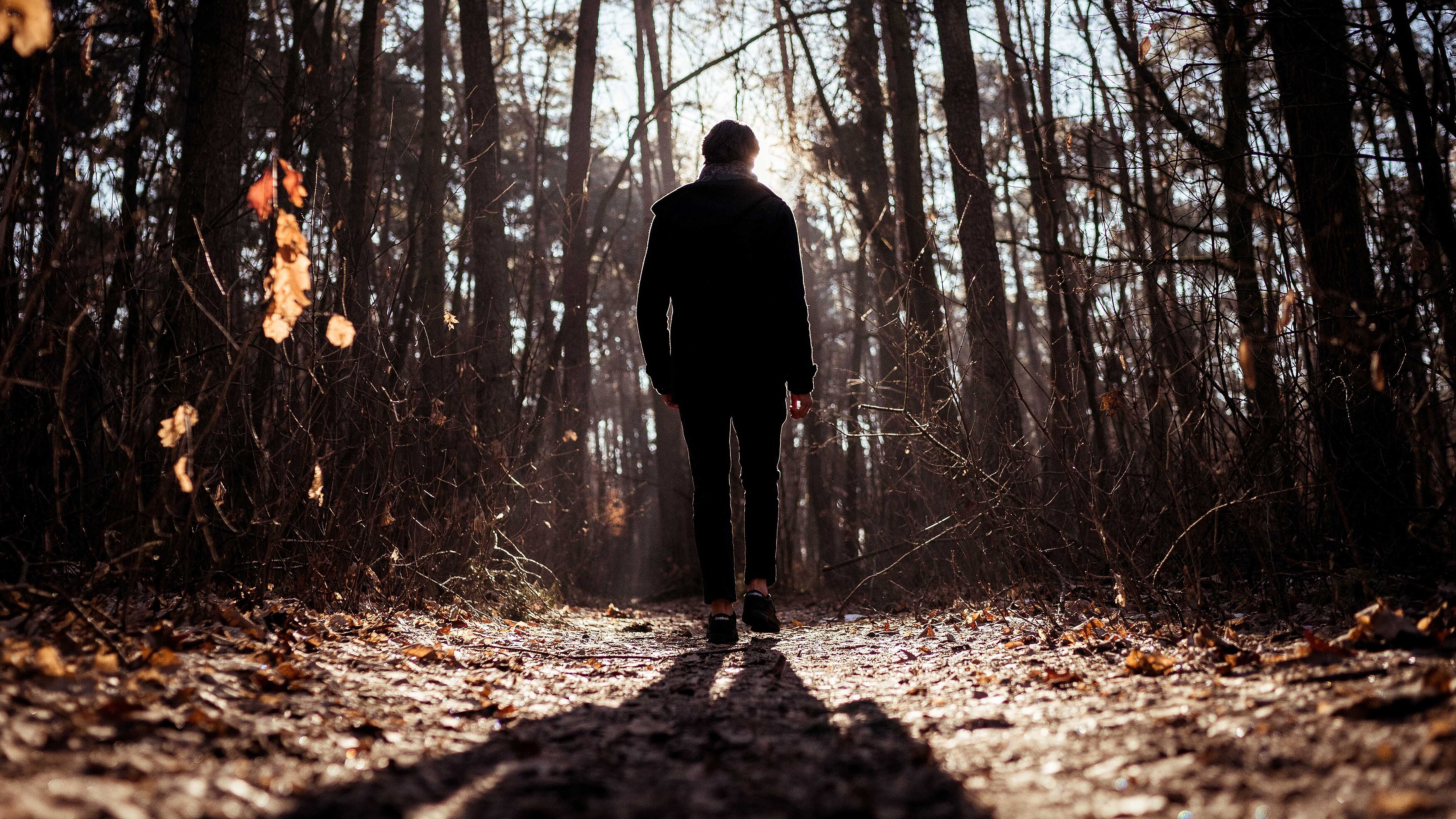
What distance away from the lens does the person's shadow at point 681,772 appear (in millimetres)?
1604

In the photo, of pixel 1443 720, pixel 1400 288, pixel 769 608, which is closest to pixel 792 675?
pixel 769 608

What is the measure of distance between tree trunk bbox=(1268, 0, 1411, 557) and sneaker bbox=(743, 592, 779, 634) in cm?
222

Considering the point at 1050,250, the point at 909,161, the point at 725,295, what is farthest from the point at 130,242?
the point at 909,161

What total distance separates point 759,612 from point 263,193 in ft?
8.50

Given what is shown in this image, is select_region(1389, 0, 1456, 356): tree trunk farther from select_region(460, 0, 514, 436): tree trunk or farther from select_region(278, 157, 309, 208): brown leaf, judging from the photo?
select_region(460, 0, 514, 436): tree trunk

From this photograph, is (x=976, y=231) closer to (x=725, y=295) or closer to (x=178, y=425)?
(x=725, y=295)

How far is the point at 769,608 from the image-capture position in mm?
4176

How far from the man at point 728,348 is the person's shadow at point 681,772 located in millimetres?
1352

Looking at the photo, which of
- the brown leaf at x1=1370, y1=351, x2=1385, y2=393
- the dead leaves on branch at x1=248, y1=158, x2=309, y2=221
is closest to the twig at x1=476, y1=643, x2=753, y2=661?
the dead leaves on branch at x1=248, y1=158, x2=309, y2=221

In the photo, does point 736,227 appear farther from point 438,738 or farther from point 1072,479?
point 438,738

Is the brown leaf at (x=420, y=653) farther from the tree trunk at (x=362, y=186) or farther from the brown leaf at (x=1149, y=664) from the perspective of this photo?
the brown leaf at (x=1149, y=664)

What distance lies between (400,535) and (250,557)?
4.32ft

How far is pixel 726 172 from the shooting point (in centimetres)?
418

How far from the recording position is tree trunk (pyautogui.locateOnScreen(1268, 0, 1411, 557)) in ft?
10.9
